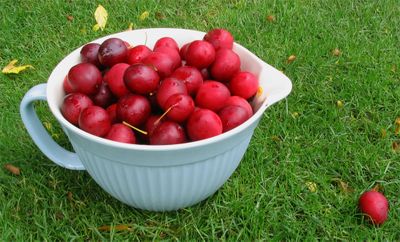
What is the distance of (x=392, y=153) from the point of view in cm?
199

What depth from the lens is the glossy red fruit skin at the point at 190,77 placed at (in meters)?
1.46

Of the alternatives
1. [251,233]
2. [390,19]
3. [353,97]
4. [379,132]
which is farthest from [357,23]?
[251,233]

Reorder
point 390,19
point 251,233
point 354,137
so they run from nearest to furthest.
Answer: point 251,233, point 354,137, point 390,19

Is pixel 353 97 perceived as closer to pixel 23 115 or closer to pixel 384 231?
pixel 384 231

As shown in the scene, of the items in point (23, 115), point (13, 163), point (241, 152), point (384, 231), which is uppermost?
point (23, 115)

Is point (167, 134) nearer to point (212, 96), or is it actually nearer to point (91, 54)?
point (212, 96)

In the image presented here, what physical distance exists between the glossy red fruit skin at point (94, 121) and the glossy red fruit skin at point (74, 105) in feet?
0.14

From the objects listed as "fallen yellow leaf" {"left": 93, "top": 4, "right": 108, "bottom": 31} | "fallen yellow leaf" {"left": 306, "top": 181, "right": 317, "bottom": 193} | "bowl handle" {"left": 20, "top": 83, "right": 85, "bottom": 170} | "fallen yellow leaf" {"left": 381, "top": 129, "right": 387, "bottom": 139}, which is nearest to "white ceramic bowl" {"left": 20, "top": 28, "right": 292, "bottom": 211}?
"bowl handle" {"left": 20, "top": 83, "right": 85, "bottom": 170}

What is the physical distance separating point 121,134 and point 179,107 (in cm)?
18

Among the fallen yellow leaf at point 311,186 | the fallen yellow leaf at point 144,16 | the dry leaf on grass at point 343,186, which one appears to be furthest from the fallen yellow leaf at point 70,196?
the fallen yellow leaf at point 144,16

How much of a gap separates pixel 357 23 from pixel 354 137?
1.04 metres

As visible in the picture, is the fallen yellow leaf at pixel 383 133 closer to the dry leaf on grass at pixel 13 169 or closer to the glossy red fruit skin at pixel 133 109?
the glossy red fruit skin at pixel 133 109

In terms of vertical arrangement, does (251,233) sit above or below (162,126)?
below

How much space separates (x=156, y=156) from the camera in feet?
4.24
